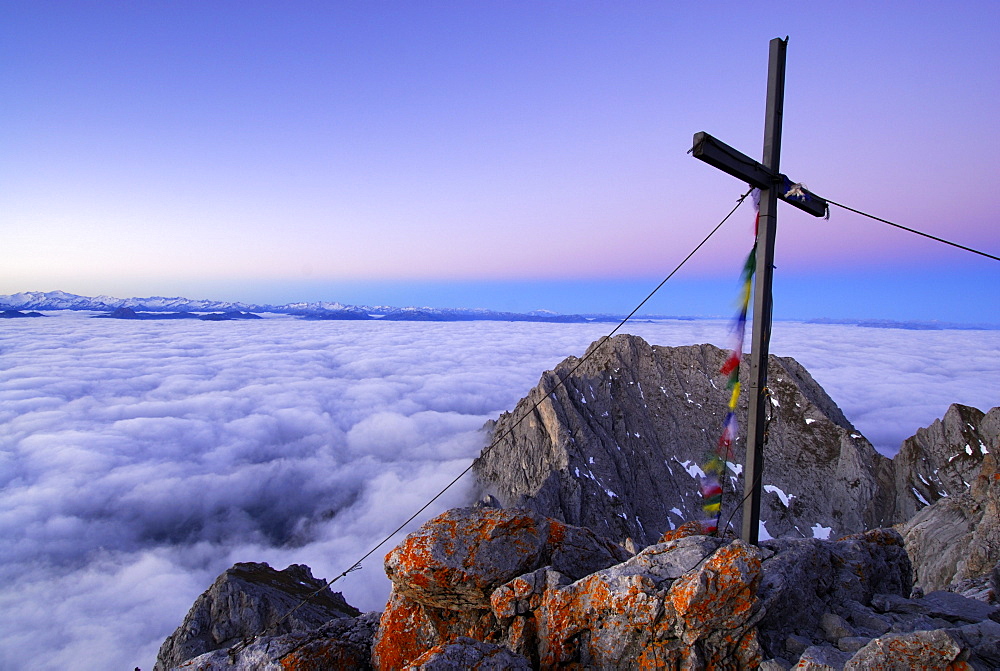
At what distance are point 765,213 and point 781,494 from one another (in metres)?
76.3

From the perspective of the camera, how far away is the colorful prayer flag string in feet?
22.5

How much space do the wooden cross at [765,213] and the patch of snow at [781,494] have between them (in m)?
71.8

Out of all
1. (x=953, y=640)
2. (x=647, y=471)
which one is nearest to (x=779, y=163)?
(x=953, y=640)

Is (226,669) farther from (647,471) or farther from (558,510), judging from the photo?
(647,471)

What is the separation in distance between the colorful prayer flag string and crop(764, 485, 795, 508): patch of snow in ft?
231

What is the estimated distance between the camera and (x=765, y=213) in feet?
21.4

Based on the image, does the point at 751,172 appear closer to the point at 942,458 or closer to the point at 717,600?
the point at 717,600

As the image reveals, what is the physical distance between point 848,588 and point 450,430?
170268 millimetres

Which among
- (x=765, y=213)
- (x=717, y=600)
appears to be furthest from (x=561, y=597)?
(x=765, y=213)

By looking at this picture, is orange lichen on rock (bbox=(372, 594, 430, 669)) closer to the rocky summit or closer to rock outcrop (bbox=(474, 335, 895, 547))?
the rocky summit

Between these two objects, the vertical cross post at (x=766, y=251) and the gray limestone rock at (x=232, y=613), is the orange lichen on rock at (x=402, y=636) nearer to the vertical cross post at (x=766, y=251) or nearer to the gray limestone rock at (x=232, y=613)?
the vertical cross post at (x=766, y=251)

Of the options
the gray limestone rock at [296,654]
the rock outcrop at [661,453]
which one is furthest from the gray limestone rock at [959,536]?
the rock outcrop at [661,453]

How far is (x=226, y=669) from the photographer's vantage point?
24.8 ft

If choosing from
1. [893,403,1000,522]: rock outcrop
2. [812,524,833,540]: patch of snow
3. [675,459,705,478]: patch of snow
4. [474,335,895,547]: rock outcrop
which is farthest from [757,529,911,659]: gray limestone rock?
[675,459,705,478]: patch of snow
